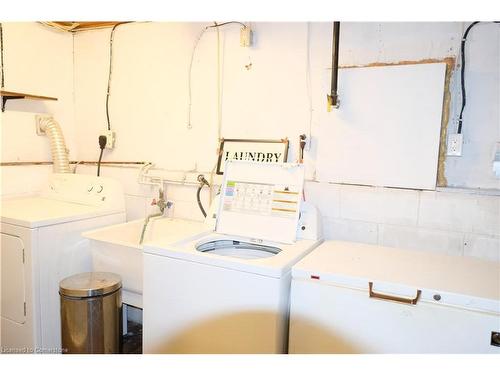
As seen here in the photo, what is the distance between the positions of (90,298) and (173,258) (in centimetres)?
65

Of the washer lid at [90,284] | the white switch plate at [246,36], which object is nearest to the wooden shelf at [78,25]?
the white switch plate at [246,36]

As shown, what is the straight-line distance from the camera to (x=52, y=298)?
2176 millimetres

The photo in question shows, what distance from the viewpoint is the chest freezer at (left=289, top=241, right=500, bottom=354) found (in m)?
1.30

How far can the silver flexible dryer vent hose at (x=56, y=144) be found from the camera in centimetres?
276

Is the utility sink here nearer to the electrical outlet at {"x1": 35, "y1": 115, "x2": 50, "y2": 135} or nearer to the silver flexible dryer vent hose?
the silver flexible dryer vent hose

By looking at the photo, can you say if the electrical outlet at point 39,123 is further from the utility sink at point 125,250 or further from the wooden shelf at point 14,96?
the utility sink at point 125,250

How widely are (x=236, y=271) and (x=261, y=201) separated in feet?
1.89

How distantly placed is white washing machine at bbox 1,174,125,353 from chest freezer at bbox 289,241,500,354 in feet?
4.69

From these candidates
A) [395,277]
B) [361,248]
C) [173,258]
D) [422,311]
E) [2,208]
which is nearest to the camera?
[422,311]

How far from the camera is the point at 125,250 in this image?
2.14 meters

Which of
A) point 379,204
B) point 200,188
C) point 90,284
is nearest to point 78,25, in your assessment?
point 200,188

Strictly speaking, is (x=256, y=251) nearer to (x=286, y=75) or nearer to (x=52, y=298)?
(x=286, y=75)

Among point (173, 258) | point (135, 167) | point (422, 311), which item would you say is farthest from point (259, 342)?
point (135, 167)

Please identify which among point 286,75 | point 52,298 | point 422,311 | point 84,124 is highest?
point 286,75
